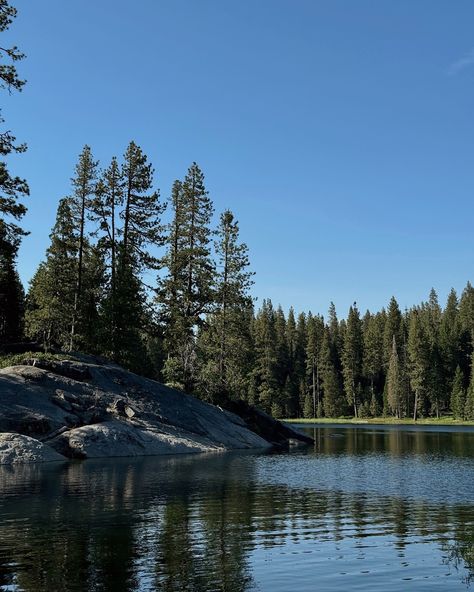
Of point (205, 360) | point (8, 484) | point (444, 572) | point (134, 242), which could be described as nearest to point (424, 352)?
point (205, 360)

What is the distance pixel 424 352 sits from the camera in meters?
130

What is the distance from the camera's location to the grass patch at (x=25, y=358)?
48.1m

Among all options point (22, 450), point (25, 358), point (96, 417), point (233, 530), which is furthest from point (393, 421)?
point (233, 530)

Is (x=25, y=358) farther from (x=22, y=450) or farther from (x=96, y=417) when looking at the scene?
(x=22, y=450)

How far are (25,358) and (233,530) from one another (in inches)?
1360

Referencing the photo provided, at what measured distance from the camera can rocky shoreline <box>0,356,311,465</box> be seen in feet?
133

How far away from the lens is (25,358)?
48.5 meters

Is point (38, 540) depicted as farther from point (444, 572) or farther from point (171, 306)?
point (171, 306)

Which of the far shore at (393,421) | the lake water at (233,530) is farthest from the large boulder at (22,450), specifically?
the far shore at (393,421)

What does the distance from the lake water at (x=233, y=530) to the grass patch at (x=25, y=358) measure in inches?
573

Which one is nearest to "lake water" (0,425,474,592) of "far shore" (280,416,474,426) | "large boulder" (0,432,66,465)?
"large boulder" (0,432,66,465)

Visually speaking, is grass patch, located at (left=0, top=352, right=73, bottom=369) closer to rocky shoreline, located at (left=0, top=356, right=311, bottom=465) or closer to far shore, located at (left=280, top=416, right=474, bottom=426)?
rocky shoreline, located at (left=0, top=356, right=311, bottom=465)

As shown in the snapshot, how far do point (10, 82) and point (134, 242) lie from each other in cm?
3444

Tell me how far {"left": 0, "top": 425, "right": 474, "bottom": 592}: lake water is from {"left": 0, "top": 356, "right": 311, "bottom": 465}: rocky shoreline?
572 cm
